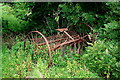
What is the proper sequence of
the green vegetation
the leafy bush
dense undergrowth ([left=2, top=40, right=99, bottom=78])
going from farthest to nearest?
1. dense undergrowth ([left=2, top=40, right=99, bottom=78])
2. the green vegetation
3. the leafy bush

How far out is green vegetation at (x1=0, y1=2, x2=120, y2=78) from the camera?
4.00 meters

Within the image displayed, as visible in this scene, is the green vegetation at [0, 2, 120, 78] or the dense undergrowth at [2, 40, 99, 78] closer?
the green vegetation at [0, 2, 120, 78]

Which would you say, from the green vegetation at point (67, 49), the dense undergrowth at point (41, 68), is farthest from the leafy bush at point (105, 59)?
the dense undergrowth at point (41, 68)

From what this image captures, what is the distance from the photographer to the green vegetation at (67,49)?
4.00 metres

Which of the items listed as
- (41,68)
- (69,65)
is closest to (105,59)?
(69,65)

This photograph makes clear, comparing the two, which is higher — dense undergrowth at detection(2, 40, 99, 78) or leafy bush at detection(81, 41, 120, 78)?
leafy bush at detection(81, 41, 120, 78)

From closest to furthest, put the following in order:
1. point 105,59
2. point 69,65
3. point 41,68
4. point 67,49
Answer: point 105,59 < point 41,68 < point 69,65 < point 67,49

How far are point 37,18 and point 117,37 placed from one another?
4696mm

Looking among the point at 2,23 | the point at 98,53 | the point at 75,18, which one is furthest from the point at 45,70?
the point at 2,23

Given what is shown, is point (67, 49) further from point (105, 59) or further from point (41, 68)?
point (105, 59)

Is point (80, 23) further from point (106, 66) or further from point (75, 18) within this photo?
point (106, 66)

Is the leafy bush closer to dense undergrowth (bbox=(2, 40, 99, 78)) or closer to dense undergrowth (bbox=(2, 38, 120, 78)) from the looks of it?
dense undergrowth (bbox=(2, 38, 120, 78))

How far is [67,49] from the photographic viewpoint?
654 centimetres

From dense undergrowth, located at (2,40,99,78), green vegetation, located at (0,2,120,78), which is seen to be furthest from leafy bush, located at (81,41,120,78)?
dense undergrowth, located at (2,40,99,78)
